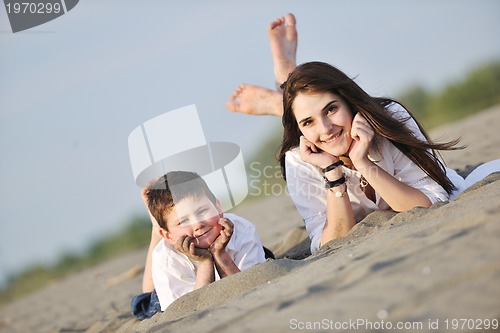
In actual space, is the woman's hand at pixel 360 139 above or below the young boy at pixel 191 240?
above

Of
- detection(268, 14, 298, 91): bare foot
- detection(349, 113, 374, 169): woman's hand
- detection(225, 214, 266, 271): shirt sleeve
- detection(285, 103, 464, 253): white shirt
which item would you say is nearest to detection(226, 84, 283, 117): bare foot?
detection(268, 14, 298, 91): bare foot

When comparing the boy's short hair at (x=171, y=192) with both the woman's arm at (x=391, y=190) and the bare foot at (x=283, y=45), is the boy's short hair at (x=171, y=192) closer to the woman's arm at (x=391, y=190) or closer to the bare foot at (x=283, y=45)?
the woman's arm at (x=391, y=190)

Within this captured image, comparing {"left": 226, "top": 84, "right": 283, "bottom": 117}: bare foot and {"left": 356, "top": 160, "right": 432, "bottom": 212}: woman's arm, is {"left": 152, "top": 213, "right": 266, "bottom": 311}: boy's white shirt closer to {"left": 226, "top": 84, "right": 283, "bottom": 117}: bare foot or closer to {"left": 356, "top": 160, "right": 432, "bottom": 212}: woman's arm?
{"left": 356, "top": 160, "right": 432, "bottom": 212}: woman's arm

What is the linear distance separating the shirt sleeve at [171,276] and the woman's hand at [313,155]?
0.83m

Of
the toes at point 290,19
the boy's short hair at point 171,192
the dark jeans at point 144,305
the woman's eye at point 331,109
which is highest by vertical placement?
the toes at point 290,19

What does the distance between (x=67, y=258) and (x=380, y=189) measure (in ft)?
27.5

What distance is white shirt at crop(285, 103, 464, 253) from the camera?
3656mm

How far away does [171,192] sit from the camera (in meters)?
3.62

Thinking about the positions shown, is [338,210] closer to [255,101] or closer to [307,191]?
[307,191]

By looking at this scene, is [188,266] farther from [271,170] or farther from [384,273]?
[271,170]

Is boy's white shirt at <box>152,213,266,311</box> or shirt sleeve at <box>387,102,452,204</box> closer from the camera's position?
boy's white shirt at <box>152,213,266,311</box>

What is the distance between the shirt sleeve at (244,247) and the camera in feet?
11.8

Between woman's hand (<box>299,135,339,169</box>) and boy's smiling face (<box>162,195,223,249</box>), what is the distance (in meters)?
0.53

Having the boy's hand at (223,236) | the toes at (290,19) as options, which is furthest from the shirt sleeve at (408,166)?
the toes at (290,19)
